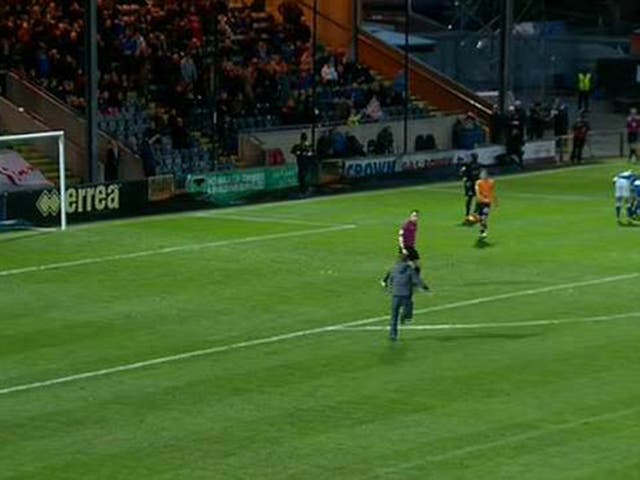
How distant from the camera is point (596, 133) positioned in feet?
241

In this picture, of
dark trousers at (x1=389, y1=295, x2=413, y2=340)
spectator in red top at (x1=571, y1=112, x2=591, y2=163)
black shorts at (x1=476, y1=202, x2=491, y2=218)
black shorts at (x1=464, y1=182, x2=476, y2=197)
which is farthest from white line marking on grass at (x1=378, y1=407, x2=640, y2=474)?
spectator in red top at (x1=571, y1=112, x2=591, y2=163)

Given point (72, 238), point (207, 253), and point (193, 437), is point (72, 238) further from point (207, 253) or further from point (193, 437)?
point (193, 437)

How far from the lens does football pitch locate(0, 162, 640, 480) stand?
26.0 metres

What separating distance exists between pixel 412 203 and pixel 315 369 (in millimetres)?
23508

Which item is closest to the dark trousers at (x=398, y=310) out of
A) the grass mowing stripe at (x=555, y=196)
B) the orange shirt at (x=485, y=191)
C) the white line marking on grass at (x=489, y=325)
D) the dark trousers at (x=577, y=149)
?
the white line marking on grass at (x=489, y=325)

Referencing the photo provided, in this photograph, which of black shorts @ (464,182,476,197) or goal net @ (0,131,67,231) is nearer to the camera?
goal net @ (0,131,67,231)

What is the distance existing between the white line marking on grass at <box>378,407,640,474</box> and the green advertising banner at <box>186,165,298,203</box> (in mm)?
27239

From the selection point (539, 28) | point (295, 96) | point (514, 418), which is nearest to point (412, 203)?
point (295, 96)

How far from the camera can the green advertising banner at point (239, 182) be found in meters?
54.4

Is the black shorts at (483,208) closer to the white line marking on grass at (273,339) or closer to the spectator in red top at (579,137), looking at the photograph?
the white line marking on grass at (273,339)

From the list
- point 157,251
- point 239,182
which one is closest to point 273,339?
point 157,251

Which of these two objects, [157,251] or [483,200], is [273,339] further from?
[483,200]

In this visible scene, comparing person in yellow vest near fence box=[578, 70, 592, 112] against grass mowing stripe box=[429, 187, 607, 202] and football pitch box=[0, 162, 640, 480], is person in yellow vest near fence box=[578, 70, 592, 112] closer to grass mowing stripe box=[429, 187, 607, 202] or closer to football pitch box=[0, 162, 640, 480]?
grass mowing stripe box=[429, 187, 607, 202]

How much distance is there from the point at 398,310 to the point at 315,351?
1611mm
